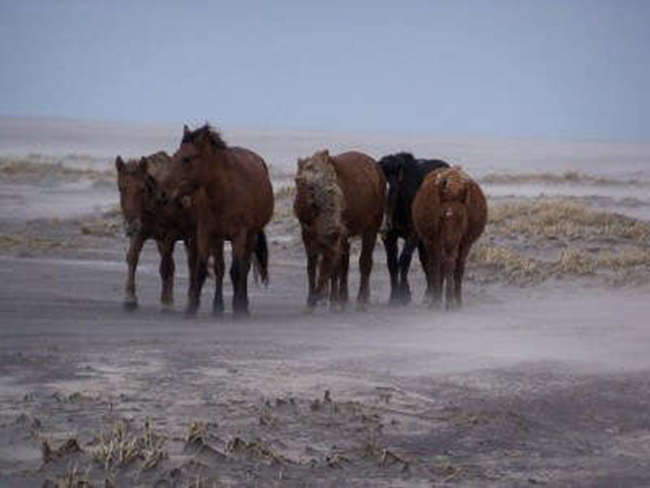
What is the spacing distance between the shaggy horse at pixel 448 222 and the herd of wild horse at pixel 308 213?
1cm

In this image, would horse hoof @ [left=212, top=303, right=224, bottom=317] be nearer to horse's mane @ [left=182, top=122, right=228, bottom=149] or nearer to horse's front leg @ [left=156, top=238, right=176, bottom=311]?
horse's front leg @ [left=156, top=238, right=176, bottom=311]

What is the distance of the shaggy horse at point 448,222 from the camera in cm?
1688

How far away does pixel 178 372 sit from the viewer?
10461 mm

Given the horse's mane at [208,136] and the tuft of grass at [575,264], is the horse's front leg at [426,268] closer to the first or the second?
the tuft of grass at [575,264]

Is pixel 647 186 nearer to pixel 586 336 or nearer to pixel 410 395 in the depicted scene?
pixel 586 336

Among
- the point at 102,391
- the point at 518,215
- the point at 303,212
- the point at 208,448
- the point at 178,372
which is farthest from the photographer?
the point at 518,215

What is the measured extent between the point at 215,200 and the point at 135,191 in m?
1.12

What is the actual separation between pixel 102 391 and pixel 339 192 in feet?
24.5

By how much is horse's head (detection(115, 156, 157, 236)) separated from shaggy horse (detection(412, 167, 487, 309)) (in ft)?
11.1

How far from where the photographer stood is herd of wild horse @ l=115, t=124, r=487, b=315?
50.8 ft

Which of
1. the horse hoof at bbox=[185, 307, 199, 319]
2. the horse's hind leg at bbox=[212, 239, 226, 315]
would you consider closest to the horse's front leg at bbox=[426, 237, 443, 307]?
the horse's hind leg at bbox=[212, 239, 226, 315]

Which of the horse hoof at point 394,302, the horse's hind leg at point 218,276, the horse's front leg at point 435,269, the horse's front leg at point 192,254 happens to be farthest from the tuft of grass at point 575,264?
the horse's hind leg at point 218,276

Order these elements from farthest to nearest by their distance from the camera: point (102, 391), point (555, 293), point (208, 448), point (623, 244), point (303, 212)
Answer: point (623, 244) < point (555, 293) < point (303, 212) < point (102, 391) < point (208, 448)

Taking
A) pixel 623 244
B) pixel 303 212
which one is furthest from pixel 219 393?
pixel 623 244
